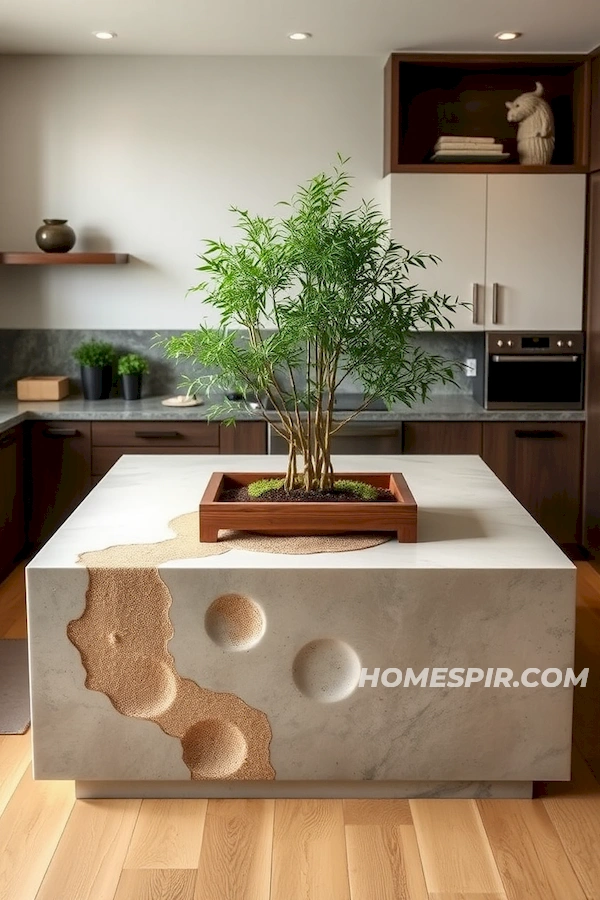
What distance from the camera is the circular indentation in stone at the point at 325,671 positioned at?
2.91 meters

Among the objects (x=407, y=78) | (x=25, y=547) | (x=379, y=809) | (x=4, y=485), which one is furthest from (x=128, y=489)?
(x=407, y=78)

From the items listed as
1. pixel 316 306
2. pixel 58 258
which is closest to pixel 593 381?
pixel 58 258

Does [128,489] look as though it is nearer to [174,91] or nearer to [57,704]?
[57,704]

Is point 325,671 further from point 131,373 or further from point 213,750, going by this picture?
point 131,373

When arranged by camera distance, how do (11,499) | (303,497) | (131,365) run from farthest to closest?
(131,365) → (11,499) → (303,497)

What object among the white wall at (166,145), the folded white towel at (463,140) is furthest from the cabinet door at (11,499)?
the folded white towel at (463,140)

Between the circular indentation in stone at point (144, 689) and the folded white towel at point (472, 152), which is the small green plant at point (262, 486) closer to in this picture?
the circular indentation in stone at point (144, 689)

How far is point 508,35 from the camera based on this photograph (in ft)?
16.9

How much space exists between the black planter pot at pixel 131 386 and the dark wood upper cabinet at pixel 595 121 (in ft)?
8.45

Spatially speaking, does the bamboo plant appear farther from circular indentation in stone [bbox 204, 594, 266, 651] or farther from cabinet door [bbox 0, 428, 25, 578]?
cabinet door [bbox 0, 428, 25, 578]

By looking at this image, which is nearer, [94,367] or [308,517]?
[308,517]

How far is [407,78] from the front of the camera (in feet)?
19.0

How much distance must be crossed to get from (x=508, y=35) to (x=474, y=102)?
0.74 metres

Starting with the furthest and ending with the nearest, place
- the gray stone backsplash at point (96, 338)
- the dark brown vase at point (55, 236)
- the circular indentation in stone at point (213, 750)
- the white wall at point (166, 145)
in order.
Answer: the gray stone backsplash at point (96, 338) < the white wall at point (166, 145) < the dark brown vase at point (55, 236) < the circular indentation in stone at point (213, 750)
